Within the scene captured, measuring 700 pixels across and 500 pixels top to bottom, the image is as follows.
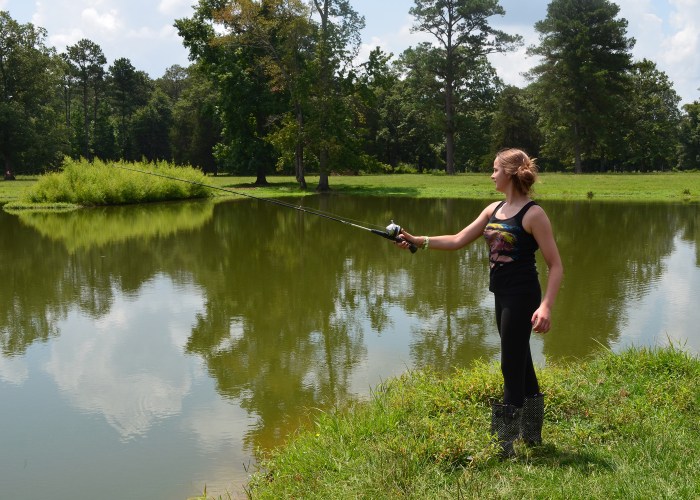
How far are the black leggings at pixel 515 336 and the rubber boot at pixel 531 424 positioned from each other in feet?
0.21

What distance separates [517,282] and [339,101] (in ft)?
94.2

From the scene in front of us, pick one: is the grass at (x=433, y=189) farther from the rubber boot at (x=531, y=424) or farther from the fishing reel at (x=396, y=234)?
the rubber boot at (x=531, y=424)

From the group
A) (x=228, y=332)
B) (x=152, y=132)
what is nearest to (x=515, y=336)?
(x=228, y=332)

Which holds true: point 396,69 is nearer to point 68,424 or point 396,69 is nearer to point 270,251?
point 270,251

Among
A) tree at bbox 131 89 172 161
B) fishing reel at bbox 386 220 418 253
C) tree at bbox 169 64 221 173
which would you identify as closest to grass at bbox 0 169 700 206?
fishing reel at bbox 386 220 418 253

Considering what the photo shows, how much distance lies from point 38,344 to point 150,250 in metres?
6.90

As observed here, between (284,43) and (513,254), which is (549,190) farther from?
(513,254)

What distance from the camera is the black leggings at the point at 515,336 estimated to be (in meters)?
3.87

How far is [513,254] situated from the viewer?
12.7ft

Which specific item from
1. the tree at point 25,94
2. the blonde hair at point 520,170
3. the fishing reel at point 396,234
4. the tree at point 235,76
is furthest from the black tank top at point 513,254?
Result: the tree at point 25,94

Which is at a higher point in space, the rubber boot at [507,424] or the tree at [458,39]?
the tree at [458,39]

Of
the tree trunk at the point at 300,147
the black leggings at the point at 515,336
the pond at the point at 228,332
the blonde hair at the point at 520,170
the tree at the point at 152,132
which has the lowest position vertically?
the pond at the point at 228,332

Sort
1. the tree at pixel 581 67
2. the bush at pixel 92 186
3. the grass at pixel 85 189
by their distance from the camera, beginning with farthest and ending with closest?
the tree at pixel 581 67 < the bush at pixel 92 186 < the grass at pixel 85 189

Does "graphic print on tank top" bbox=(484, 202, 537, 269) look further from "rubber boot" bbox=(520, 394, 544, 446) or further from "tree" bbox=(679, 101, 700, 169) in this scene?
"tree" bbox=(679, 101, 700, 169)
